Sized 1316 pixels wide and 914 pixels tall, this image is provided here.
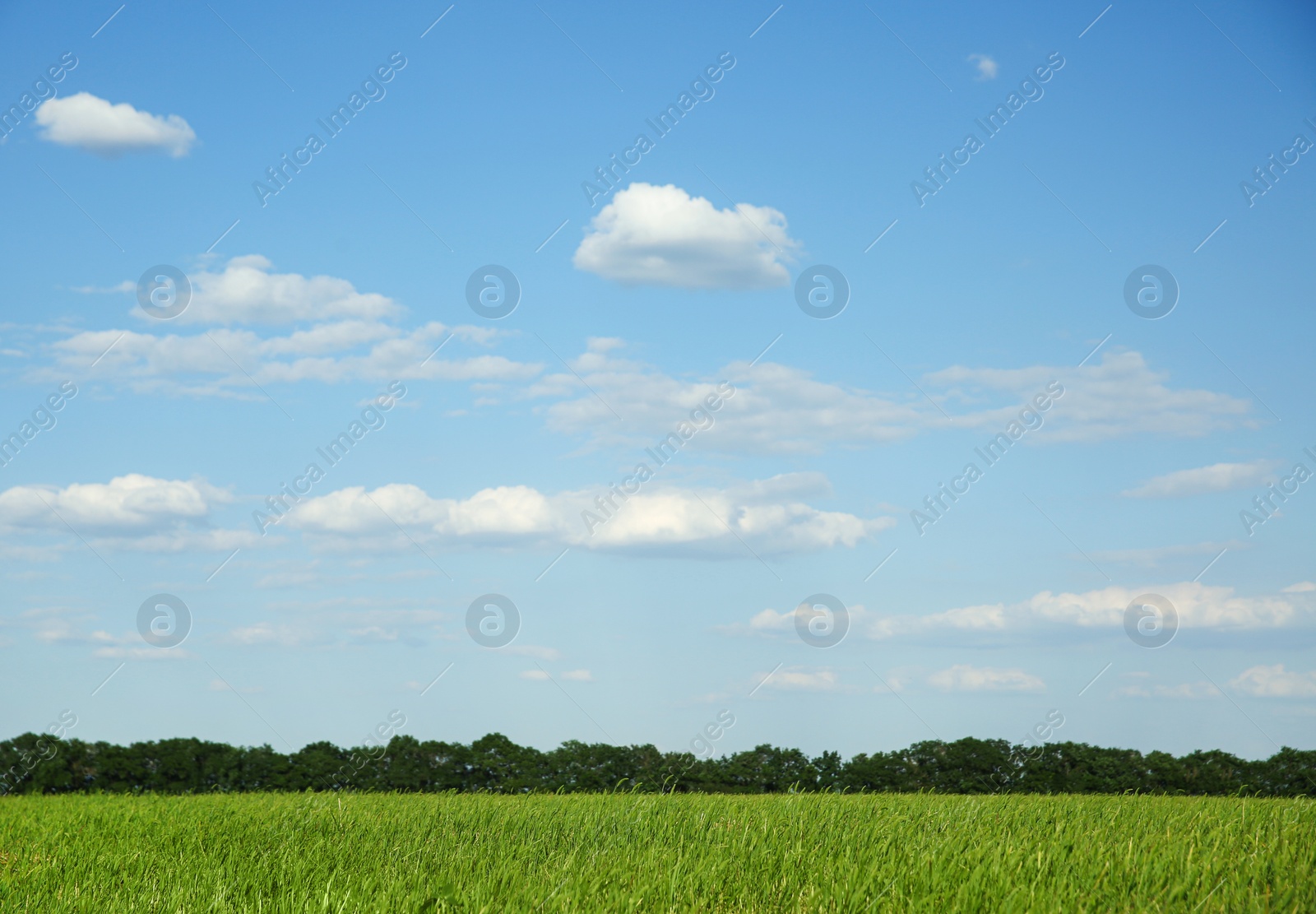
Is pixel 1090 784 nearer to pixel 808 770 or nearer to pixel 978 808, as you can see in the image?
pixel 808 770

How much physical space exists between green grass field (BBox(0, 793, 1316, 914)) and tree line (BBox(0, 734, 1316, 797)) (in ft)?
12.0

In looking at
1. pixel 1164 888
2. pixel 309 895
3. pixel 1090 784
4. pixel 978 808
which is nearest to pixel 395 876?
pixel 309 895

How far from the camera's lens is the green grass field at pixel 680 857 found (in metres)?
6.54

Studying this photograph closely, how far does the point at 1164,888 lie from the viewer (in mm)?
6500

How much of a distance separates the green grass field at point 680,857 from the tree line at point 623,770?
3669mm

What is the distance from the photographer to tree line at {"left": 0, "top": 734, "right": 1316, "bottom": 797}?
16.7 meters

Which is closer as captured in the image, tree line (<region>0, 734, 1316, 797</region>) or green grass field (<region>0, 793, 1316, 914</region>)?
green grass field (<region>0, 793, 1316, 914</region>)

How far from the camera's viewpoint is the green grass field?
6.54 meters

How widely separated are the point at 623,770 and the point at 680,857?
9.39 metres

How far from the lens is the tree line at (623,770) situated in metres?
16.7

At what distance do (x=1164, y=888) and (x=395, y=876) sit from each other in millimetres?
5801

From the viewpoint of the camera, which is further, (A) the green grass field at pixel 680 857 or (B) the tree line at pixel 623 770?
(B) the tree line at pixel 623 770

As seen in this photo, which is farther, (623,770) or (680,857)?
(623,770)

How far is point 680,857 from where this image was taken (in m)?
7.92
